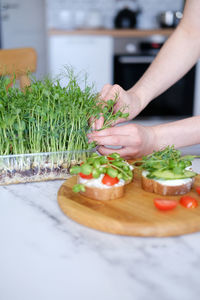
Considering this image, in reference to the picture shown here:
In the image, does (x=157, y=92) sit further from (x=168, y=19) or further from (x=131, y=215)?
(x=168, y=19)

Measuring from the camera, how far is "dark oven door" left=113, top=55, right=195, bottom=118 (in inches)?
169

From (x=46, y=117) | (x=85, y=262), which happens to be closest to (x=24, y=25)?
(x=46, y=117)

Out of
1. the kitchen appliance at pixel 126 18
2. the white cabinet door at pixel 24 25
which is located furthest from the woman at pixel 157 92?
the white cabinet door at pixel 24 25

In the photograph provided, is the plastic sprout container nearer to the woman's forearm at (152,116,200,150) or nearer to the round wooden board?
the round wooden board

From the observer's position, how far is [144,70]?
4352 mm

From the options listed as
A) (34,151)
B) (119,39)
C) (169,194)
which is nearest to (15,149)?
(34,151)

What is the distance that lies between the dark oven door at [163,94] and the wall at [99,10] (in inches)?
30.9

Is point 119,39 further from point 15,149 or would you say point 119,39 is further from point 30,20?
point 15,149

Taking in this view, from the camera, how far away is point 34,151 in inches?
44.1

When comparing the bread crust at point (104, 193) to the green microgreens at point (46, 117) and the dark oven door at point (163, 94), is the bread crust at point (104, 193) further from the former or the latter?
the dark oven door at point (163, 94)

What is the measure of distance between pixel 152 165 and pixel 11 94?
505 millimetres

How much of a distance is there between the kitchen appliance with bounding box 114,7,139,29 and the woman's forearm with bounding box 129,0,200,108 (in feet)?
9.43

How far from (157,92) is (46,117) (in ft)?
2.43

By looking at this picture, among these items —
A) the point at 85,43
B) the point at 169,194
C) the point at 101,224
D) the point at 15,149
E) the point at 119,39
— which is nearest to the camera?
the point at 101,224
